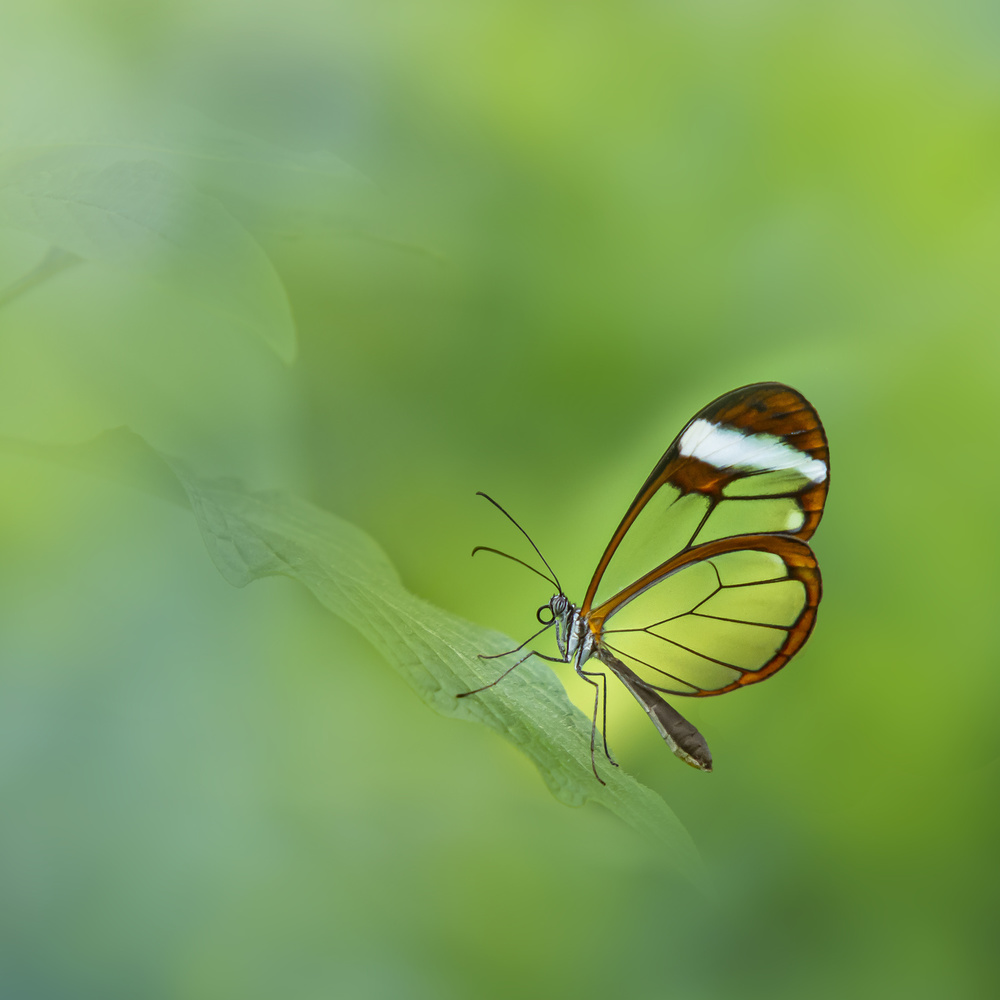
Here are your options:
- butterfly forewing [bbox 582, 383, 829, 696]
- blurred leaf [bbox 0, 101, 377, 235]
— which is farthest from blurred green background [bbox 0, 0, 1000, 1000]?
butterfly forewing [bbox 582, 383, 829, 696]

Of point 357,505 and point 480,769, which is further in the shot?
point 357,505

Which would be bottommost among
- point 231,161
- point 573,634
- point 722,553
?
point 573,634

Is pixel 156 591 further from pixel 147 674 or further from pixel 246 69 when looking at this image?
pixel 246 69

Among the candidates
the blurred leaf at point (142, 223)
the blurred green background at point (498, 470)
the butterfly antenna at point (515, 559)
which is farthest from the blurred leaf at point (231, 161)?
the butterfly antenna at point (515, 559)

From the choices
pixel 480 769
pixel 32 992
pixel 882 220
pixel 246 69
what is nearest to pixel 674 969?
pixel 480 769

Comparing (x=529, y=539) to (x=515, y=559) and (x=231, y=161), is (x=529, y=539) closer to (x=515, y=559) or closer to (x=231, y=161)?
(x=515, y=559)

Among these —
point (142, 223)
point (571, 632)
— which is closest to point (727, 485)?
point (571, 632)

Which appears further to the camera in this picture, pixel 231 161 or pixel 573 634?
pixel 231 161

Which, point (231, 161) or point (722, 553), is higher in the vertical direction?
point (231, 161)
